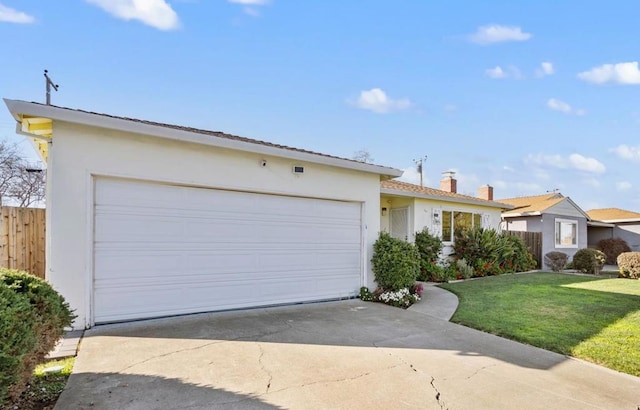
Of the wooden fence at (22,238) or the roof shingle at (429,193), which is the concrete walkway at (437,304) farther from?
the wooden fence at (22,238)

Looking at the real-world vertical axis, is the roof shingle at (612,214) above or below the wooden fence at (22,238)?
above

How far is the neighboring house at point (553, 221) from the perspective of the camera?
18766mm

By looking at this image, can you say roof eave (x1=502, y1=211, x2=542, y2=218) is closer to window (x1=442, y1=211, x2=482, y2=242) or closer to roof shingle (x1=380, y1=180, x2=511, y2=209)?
roof shingle (x1=380, y1=180, x2=511, y2=209)

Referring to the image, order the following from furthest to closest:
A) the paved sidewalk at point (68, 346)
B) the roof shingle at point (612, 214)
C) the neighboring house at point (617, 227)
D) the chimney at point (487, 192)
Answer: the roof shingle at point (612, 214), the neighboring house at point (617, 227), the chimney at point (487, 192), the paved sidewalk at point (68, 346)

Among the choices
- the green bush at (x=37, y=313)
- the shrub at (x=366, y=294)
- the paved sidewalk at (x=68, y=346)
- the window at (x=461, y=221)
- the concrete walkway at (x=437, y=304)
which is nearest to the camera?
the green bush at (x=37, y=313)

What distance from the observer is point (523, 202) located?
21.9 metres

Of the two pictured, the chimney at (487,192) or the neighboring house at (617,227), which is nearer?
the chimney at (487,192)

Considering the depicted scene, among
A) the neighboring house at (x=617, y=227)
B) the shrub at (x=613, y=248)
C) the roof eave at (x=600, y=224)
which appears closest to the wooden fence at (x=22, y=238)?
the roof eave at (x=600, y=224)

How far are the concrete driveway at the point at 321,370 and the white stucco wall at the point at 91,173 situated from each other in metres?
0.99

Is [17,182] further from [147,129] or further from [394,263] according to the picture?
[394,263]

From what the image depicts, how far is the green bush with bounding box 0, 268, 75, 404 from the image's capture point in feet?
10.3

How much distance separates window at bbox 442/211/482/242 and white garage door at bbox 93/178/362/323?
7.02 metres

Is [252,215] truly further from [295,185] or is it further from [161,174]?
[161,174]

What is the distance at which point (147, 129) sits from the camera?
20.0ft
